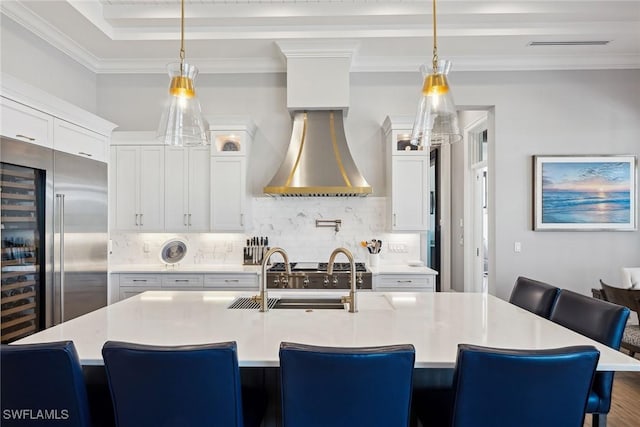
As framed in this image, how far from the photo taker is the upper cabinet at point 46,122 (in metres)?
2.56

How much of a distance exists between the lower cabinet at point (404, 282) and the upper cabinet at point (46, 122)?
118 inches

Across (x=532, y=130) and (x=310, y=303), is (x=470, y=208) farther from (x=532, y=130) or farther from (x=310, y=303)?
(x=310, y=303)

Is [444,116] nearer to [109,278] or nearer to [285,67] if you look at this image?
[285,67]

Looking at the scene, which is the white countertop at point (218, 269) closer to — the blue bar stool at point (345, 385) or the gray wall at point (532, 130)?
the gray wall at point (532, 130)

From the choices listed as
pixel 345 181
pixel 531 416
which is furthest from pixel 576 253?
pixel 531 416

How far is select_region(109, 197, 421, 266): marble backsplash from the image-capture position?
439 centimetres

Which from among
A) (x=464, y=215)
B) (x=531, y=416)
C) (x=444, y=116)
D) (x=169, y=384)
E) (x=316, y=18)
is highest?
(x=316, y=18)

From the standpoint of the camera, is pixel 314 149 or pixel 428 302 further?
pixel 314 149

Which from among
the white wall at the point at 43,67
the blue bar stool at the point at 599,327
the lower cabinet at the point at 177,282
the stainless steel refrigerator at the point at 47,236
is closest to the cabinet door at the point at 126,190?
the stainless steel refrigerator at the point at 47,236

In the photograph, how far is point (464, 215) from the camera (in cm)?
576

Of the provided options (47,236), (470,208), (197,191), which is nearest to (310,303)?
(47,236)

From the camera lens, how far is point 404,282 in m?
3.83

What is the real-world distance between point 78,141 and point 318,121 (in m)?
2.25

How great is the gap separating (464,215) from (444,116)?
4.08 meters
